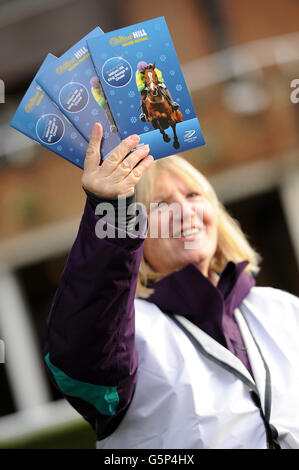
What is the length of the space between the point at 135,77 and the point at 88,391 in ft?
2.80

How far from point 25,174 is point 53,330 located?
8516mm

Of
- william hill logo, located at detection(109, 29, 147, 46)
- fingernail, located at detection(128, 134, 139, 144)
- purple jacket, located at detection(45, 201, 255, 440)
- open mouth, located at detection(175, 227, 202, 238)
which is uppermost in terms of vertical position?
william hill logo, located at detection(109, 29, 147, 46)

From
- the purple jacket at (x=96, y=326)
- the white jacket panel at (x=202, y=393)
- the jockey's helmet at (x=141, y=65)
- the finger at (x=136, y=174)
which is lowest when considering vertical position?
the white jacket panel at (x=202, y=393)

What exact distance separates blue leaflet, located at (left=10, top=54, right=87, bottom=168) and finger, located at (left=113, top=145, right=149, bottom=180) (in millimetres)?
152

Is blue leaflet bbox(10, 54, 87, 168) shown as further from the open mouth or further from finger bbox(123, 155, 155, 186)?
the open mouth

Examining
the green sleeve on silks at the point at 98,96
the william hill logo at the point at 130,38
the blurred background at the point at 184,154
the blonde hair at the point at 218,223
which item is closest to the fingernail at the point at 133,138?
the green sleeve on silks at the point at 98,96

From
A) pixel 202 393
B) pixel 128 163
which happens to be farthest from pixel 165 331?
pixel 128 163

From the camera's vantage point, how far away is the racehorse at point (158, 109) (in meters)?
1.75

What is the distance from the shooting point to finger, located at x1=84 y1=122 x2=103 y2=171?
5.49 feet

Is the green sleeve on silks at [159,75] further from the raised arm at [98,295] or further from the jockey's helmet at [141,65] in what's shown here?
the raised arm at [98,295]

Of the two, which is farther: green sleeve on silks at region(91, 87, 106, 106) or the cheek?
the cheek

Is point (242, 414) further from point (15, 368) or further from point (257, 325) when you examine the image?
point (15, 368)

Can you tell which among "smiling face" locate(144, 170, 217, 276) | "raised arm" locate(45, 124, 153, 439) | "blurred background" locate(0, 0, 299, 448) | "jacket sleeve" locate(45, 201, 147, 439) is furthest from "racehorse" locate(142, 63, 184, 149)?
"blurred background" locate(0, 0, 299, 448)

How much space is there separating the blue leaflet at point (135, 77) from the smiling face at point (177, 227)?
0.47m
